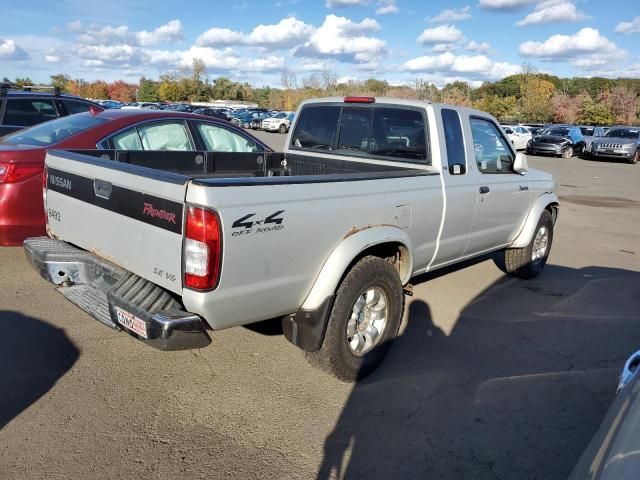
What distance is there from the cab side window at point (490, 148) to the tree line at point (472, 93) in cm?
1500

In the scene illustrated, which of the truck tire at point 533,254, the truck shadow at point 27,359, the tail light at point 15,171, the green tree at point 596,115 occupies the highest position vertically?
the green tree at point 596,115

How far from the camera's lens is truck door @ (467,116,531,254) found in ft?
15.9

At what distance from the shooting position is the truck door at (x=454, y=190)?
4332 mm

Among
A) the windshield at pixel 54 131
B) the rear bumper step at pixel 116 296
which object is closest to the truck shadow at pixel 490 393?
the rear bumper step at pixel 116 296

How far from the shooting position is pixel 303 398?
3.46 meters

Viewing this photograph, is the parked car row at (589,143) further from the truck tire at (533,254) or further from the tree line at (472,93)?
the truck tire at (533,254)

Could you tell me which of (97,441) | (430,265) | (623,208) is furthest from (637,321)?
(623,208)

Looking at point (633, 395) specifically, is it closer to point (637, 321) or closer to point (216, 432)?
point (216, 432)

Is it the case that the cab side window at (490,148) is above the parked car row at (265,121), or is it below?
above

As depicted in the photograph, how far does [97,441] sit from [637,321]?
16.1ft

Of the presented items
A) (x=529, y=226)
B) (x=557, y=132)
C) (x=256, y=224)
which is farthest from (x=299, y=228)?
(x=557, y=132)

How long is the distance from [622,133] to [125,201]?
94.8ft

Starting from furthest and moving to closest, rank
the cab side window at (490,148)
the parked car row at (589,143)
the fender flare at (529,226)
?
the parked car row at (589,143) → the fender flare at (529,226) → the cab side window at (490,148)

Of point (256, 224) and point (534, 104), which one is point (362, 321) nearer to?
point (256, 224)
